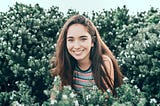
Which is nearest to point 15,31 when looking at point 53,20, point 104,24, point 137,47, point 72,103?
point 53,20

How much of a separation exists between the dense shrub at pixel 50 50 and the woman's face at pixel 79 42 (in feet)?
2.52

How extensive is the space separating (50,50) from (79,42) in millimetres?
2410

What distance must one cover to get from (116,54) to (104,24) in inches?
43.2

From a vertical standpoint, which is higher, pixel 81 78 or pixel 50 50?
pixel 50 50

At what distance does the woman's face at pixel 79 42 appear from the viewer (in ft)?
18.5

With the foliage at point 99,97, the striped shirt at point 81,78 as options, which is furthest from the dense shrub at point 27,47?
the foliage at point 99,97

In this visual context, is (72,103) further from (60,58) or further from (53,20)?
(53,20)

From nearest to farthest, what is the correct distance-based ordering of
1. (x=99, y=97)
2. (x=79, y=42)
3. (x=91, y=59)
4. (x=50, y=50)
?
(x=99, y=97)
(x=79, y=42)
(x=91, y=59)
(x=50, y=50)

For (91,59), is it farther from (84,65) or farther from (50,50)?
(50,50)

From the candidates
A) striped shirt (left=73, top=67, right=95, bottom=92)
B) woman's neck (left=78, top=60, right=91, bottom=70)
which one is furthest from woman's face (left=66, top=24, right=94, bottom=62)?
striped shirt (left=73, top=67, right=95, bottom=92)

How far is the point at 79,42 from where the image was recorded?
5625 mm

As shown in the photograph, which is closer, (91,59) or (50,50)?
(91,59)

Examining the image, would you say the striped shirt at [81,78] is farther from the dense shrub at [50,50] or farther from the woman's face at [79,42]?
the dense shrub at [50,50]

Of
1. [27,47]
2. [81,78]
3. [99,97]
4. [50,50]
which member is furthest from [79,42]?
[27,47]
